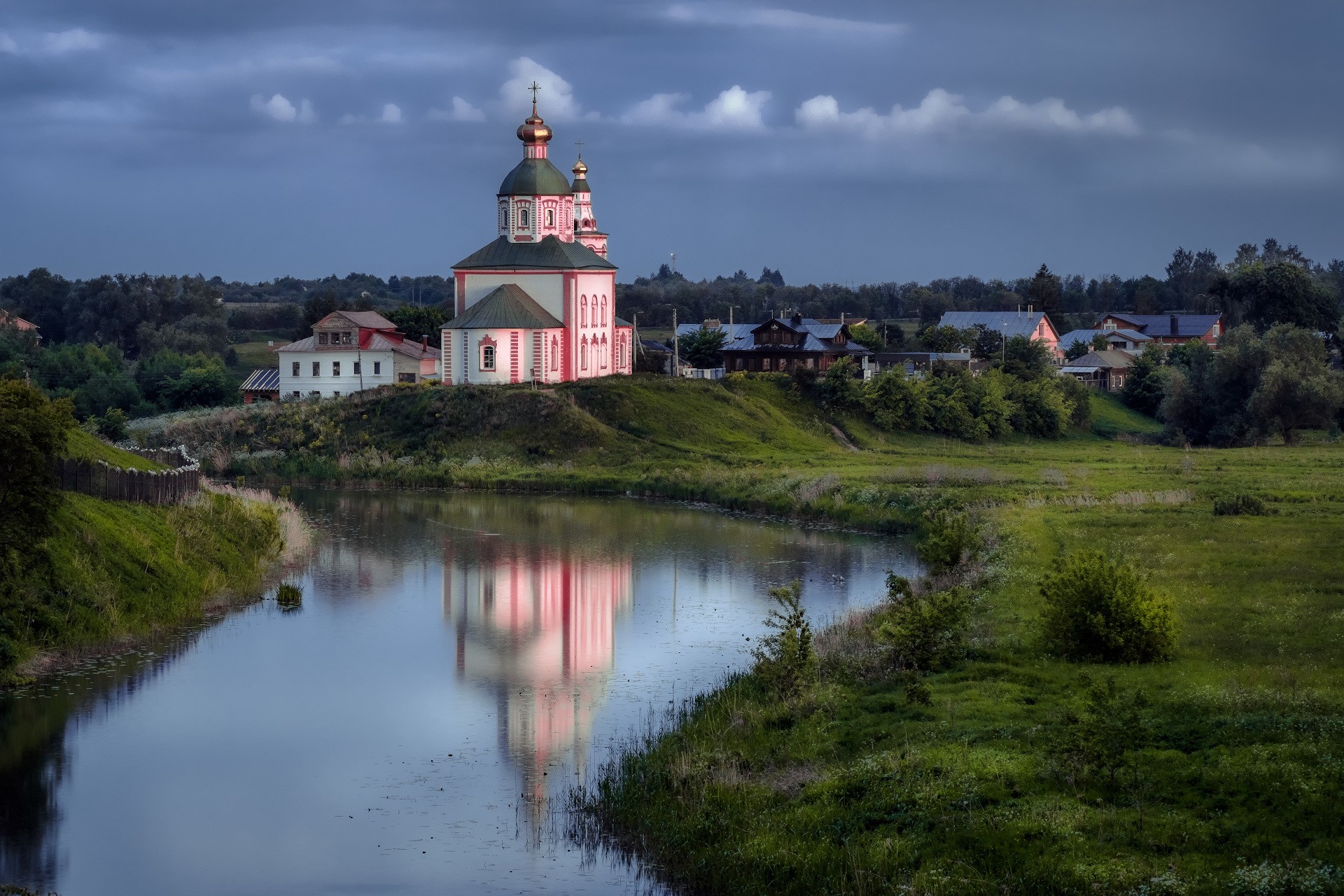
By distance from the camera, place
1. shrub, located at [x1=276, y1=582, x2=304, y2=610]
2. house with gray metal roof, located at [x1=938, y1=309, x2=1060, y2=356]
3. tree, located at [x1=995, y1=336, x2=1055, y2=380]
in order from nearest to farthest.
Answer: shrub, located at [x1=276, y1=582, x2=304, y2=610]
tree, located at [x1=995, y1=336, x2=1055, y2=380]
house with gray metal roof, located at [x1=938, y1=309, x2=1060, y2=356]

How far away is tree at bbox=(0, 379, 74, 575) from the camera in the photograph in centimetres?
2255

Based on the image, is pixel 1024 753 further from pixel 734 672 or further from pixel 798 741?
pixel 734 672

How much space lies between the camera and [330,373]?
64.8 m

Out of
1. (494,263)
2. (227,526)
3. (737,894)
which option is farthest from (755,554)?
(494,263)

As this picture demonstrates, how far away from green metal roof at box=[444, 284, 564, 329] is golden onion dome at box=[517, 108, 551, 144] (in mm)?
6751

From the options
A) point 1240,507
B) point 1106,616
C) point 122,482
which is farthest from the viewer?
point 1240,507

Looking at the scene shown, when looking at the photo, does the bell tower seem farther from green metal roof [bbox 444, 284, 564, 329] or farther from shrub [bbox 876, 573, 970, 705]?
shrub [bbox 876, 573, 970, 705]

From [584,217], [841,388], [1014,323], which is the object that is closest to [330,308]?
[584,217]

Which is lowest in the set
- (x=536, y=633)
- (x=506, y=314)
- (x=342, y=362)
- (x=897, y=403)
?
(x=536, y=633)

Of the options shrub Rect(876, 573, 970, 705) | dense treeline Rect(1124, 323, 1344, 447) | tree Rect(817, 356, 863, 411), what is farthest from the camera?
tree Rect(817, 356, 863, 411)

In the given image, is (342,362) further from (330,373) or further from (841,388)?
(841,388)

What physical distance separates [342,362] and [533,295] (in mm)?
8229

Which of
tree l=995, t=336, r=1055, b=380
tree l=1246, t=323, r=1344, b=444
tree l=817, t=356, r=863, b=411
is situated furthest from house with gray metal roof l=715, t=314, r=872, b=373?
tree l=1246, t=323, r=1344, b=444

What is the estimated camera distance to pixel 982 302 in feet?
485
